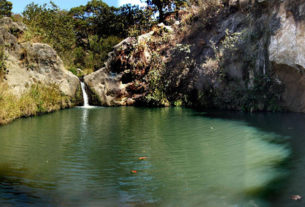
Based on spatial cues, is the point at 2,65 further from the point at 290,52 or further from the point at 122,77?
the point at 290,52

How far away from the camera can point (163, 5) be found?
23.9m

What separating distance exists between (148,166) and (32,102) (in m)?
9.00

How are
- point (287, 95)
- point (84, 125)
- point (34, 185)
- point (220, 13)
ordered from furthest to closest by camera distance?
point (220, 13) → point (287, 95) → point (84, 125) → point (34, 185)

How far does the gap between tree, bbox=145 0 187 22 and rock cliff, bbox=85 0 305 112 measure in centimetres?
212

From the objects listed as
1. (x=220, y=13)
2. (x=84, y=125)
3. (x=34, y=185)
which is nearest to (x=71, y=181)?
(x=34, y=185)

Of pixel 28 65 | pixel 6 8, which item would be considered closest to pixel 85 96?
pixel 28 65

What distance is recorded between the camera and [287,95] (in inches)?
510

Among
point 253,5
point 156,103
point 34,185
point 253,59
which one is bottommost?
point 34,185

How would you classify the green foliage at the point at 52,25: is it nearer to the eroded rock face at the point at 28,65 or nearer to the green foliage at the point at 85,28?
the green foliage at the point at 85,28

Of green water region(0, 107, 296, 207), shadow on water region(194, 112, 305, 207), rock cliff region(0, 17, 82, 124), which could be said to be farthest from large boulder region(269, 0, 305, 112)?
rock cliff region(0, 17, 82, 124)

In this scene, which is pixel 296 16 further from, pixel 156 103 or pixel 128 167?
pixel 128 167

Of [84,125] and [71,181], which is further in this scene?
[84,125]

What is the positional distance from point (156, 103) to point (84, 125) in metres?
7.71

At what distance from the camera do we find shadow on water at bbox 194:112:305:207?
162 inches
